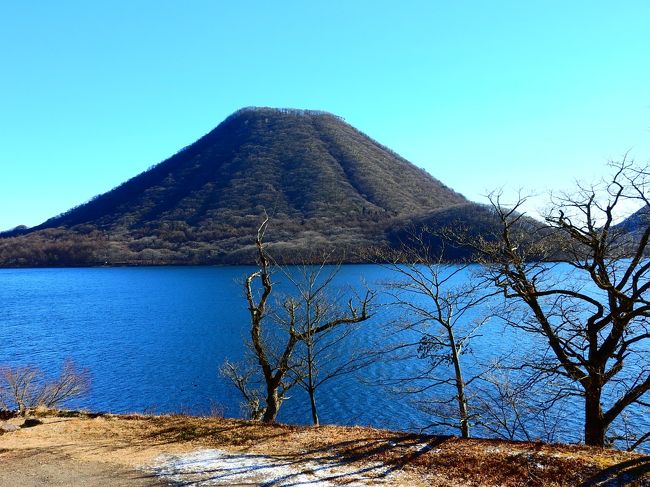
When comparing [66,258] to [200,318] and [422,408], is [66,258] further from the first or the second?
[422,408]

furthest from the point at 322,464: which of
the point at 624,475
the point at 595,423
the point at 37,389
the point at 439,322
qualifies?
the point at 37,389

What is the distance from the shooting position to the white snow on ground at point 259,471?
34.1 feet

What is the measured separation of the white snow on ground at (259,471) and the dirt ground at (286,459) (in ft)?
0.08

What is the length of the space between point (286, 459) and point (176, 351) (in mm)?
37506

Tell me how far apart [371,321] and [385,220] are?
12060 cm

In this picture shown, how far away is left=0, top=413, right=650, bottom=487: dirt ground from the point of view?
1024 cm

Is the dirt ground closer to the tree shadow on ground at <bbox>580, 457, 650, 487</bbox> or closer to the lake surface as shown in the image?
the tree shadow on ground at <bbox>580, 457, 650, 487</bbox>

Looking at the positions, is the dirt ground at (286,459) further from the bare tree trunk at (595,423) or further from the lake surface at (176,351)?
the lake surface at (176,351)

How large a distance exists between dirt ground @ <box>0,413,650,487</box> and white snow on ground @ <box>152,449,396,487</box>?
0.02 m

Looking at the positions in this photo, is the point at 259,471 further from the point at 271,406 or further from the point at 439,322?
the point at 439,322

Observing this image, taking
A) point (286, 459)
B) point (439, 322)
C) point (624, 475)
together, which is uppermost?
point (439, 322)

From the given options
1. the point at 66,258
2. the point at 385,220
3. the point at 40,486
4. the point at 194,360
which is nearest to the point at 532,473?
the point at 40,486

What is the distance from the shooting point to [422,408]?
2750 centimetres

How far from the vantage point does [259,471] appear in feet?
36.2
